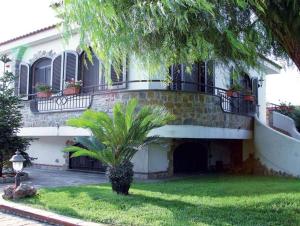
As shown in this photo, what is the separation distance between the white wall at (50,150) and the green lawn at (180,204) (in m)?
7.27

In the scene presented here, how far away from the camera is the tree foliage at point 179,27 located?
20.8 feet

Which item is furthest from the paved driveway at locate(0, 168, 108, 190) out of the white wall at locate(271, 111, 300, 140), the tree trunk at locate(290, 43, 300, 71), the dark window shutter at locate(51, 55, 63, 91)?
the white wall at locate(271, 111, 300, 140)

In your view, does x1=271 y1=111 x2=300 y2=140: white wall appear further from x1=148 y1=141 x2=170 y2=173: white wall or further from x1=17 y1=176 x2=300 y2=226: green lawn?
x1=17 y1=176 x2=300 y2=226: green lawn

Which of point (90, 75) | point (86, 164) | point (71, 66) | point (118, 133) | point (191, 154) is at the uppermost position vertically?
point (71, 66)

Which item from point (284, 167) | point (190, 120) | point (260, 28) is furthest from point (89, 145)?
point (284, 167)

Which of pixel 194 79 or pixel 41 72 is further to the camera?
pixel 41 72

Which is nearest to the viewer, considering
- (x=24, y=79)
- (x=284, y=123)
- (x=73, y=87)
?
(x=73, y=87)

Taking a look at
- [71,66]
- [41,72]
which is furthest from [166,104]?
[41,72]

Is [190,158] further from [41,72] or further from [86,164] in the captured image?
[41,72]

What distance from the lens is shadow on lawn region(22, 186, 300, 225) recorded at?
7.57 m

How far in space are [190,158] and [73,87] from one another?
5.72 metres

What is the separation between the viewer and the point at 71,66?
58.2 feet

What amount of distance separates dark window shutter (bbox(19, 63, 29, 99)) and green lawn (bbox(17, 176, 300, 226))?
32.6 ft

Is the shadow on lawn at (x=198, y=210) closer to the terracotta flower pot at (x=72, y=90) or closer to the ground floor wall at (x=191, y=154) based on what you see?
the ground floor wall at (x=191, y=154)
